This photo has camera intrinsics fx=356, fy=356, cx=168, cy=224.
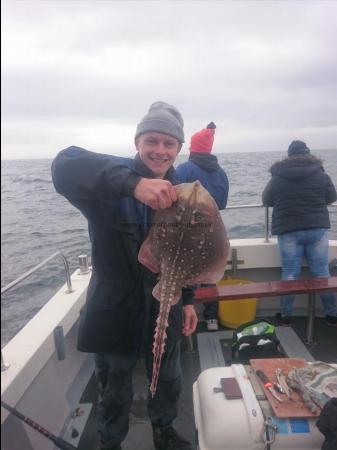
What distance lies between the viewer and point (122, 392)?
2.60m

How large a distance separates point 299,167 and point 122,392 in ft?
12.3

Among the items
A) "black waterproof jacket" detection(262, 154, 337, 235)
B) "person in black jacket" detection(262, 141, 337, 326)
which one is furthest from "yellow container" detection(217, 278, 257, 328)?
"black waterproof jacket" detection(262, 154, 337, 235)

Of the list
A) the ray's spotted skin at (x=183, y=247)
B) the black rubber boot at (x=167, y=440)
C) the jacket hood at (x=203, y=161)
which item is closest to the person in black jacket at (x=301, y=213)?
the jacket hood at (x=203, y=161)

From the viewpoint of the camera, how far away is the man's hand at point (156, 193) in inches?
68.7

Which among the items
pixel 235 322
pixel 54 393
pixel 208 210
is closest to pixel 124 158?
pixel 208 210

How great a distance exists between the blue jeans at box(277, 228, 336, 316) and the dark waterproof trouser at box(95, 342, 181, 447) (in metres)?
2.80

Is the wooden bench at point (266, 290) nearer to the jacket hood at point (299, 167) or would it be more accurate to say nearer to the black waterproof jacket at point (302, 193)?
the black waterproof jacket at point (302, 193)

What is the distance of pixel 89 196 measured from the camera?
2.01 m

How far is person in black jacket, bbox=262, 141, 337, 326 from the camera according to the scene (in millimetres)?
4922

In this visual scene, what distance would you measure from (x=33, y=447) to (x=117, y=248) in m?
1.41

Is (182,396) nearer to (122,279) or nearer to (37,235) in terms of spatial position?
(122,279)

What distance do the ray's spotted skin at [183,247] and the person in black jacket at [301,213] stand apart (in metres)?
3.20

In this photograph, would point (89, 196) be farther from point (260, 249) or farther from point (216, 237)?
point (260, 249)

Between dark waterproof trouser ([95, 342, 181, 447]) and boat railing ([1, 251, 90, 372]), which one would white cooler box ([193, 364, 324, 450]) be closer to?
dark waterproof trouser ([95, 342, 181, 447])
